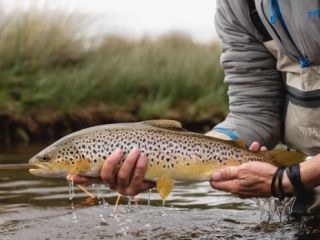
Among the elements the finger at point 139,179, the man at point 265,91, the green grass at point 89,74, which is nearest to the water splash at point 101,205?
the finger at point 139,179

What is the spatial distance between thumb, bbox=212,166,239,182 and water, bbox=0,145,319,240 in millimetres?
468

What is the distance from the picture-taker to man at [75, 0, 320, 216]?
11.6 feet

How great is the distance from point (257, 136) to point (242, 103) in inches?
8.5

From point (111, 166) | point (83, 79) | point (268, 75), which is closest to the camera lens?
point (111, 166)

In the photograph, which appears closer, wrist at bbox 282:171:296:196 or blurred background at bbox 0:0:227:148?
wrist at bbox 282:171:296:196

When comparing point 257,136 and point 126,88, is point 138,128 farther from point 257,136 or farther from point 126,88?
point 126,88

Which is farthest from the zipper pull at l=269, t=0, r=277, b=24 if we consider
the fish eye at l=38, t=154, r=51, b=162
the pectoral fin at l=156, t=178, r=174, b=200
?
the fish eye at l=38, t=154, r=51, b=162

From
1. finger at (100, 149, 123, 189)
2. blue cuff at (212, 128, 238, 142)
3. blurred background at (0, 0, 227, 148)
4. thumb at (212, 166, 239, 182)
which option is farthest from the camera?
blurred background at (0, 0, 227, 148)

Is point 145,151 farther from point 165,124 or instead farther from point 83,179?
point 83,179

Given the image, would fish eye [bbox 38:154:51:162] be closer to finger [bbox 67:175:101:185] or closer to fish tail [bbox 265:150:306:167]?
finger [bbox 67:175:101:185]

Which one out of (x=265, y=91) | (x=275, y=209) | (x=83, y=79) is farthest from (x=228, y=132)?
(x=83, y=79)

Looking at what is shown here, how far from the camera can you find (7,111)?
8555 millimetres

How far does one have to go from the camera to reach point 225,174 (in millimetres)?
3537

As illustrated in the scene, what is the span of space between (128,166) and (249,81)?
1.13 m
